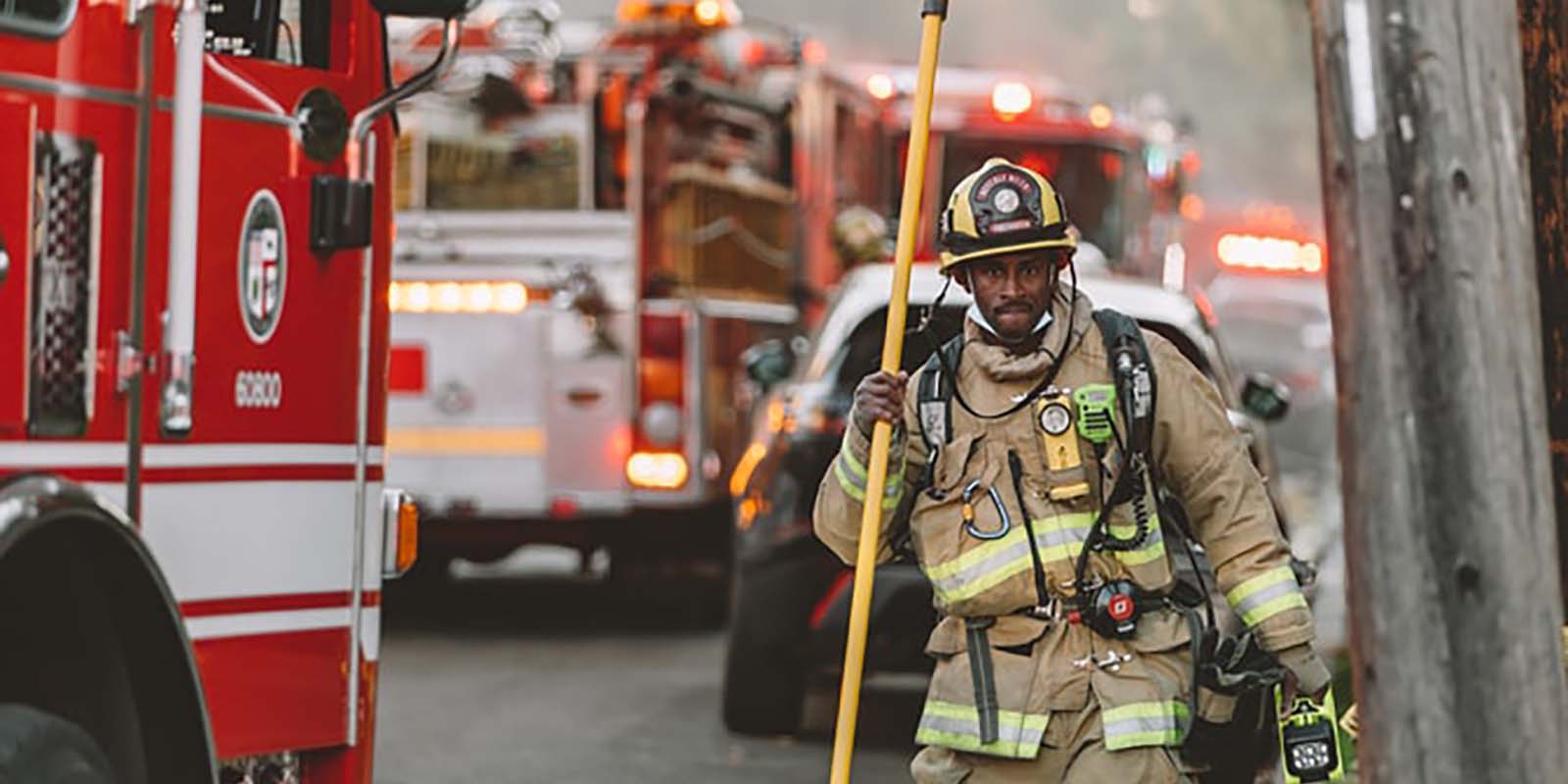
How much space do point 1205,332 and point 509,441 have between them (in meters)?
5.07

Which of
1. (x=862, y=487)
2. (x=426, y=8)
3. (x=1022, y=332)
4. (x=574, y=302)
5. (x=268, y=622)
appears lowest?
(x=268, y=622)

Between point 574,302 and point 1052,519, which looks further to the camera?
point 574,302

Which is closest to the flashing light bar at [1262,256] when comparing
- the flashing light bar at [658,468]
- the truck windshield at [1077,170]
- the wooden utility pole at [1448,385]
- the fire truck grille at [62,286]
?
the truck windshield at [1077,170]

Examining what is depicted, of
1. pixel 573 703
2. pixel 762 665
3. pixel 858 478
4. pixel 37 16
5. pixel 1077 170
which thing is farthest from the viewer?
pixel 1077 170

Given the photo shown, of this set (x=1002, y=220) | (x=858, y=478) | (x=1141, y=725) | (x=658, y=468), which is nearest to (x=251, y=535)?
(x=858, y=478)

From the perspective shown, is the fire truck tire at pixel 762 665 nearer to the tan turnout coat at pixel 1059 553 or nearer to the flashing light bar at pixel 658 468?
the flashing light bar at pixel 658 468

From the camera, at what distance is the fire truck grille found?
4773 millimetres

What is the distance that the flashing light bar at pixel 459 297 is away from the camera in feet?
46.1

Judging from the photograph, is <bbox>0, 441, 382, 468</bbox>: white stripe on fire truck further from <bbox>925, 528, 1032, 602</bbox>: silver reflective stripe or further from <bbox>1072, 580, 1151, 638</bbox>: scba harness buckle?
<bbox>1072, 580, 1151, 638</bbox>: scba harness buckle

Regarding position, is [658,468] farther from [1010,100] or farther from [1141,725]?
[1141,725]

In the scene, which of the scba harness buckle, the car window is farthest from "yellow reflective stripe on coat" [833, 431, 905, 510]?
the car window

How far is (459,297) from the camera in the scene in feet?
46.2

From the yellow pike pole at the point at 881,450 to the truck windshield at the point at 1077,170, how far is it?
12121 mm

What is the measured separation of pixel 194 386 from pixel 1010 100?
12.9m
